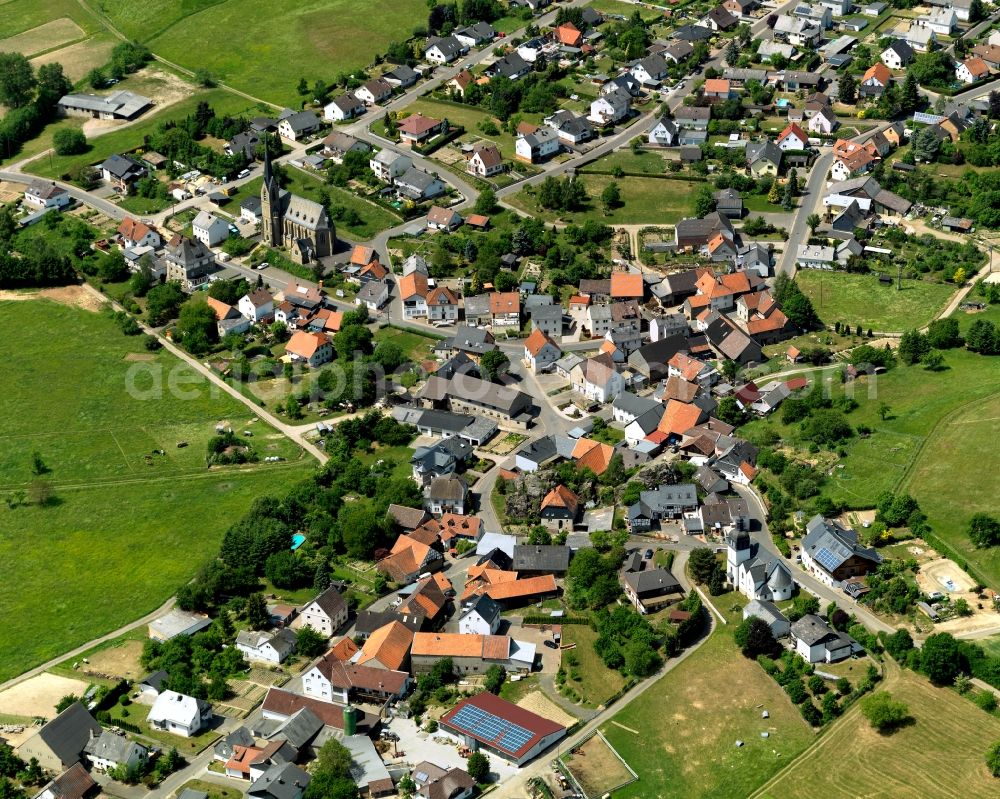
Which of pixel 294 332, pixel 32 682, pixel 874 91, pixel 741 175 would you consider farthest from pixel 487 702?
pixel 874 91

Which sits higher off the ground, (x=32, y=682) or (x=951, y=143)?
(x=951, y=143)

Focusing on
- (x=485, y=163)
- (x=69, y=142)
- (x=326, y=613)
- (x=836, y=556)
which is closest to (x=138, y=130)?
(x=69, y=142)

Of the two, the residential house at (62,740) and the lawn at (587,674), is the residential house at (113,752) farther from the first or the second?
the lawn at (587,674)

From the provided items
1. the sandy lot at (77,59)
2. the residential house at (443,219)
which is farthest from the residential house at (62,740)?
the sandy lot at (77,59)

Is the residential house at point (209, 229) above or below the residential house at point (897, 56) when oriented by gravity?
below

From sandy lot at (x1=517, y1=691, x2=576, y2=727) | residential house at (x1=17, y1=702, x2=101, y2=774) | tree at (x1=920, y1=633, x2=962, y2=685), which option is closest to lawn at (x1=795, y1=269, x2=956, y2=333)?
tree at (x1=920, y1=633, x2=962, y2=685)

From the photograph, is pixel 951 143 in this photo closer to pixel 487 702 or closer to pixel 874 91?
pixel 874 91

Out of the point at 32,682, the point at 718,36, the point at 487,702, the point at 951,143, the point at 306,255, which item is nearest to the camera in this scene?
the point at 487,702
